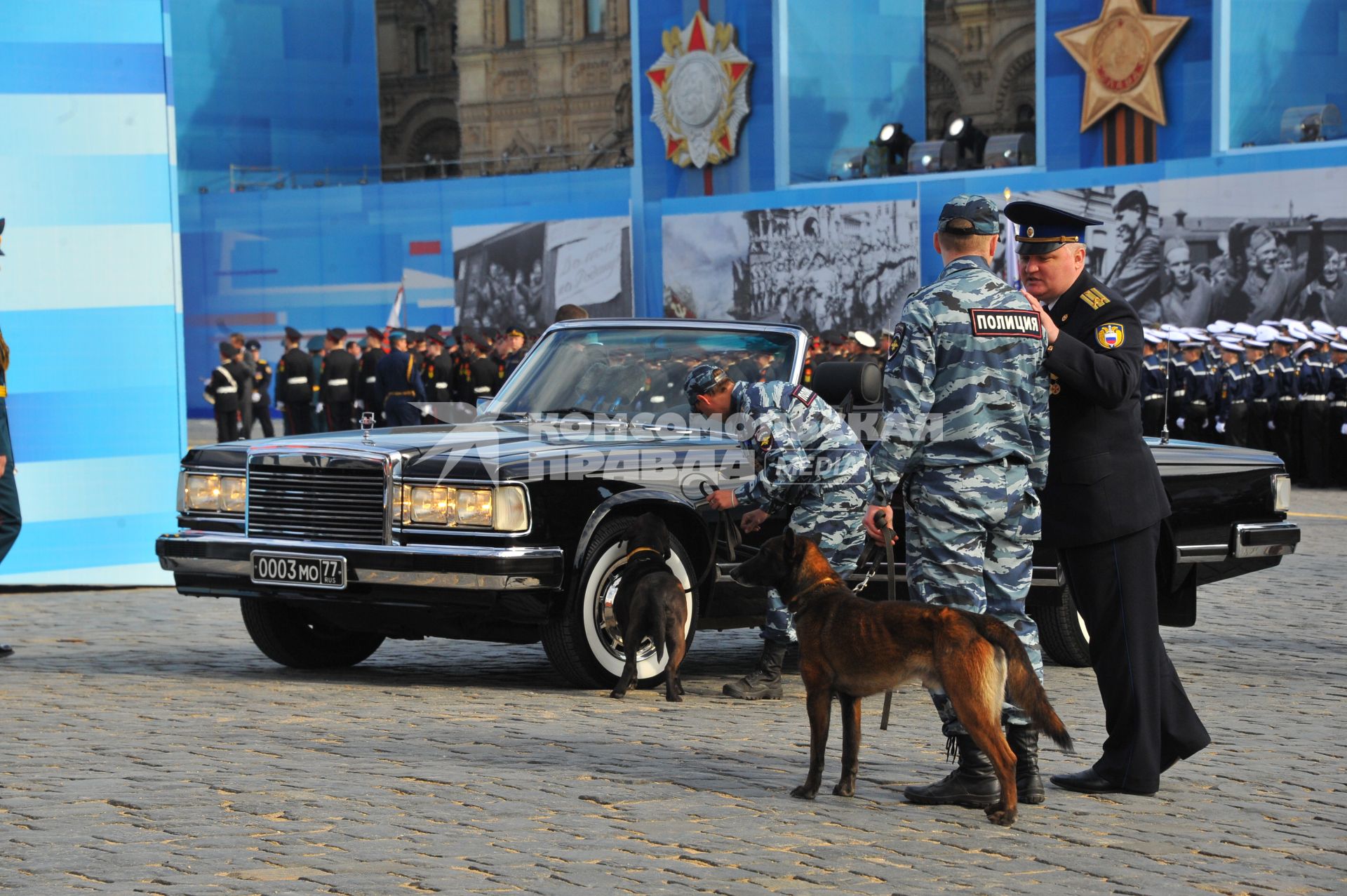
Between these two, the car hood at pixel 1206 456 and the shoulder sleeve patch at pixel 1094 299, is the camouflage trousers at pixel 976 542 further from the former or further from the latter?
the car hood at pixel 1206 456

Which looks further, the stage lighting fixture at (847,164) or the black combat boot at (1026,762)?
the stage lighting fixture at (847,164)

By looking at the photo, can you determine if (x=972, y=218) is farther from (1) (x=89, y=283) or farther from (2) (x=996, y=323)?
(1) (x=89, y=283)

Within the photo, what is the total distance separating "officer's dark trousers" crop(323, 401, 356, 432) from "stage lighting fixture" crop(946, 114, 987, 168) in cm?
1361

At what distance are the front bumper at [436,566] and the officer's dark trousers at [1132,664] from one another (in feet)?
8.10

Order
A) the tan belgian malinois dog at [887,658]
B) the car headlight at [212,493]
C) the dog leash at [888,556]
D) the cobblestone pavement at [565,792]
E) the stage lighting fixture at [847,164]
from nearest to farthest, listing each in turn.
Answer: the cobblestone pavement at [565,792], the tan belgian malinois dog at [887,658], the dog leash at [888,556], the car headlight at [212,493], the stage lighting fixture at [847,164]

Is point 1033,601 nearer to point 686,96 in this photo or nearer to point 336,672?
point 336,672

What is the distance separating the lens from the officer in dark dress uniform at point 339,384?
2741 cm

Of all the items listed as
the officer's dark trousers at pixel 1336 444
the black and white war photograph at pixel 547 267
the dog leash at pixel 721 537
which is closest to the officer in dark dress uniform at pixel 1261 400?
the officer's dark trousers at pixel 1336 444

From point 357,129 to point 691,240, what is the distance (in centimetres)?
Result: 2717

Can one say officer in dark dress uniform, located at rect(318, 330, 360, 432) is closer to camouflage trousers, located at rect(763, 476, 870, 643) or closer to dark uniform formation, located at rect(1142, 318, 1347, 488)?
dark uniform formation, located at rect(1142, 318, 1347, 488)

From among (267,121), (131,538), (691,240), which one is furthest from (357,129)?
(131,538)

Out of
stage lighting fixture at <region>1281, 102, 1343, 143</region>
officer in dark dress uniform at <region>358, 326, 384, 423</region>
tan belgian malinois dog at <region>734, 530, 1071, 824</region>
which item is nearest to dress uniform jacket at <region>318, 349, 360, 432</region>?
officer in dark dress uniform at <region>358, 326, 384, 423</region>

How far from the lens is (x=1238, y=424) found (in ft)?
74.9

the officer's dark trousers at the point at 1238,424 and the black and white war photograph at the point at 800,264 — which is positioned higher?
the black and white war photograph at the point at 800,264
